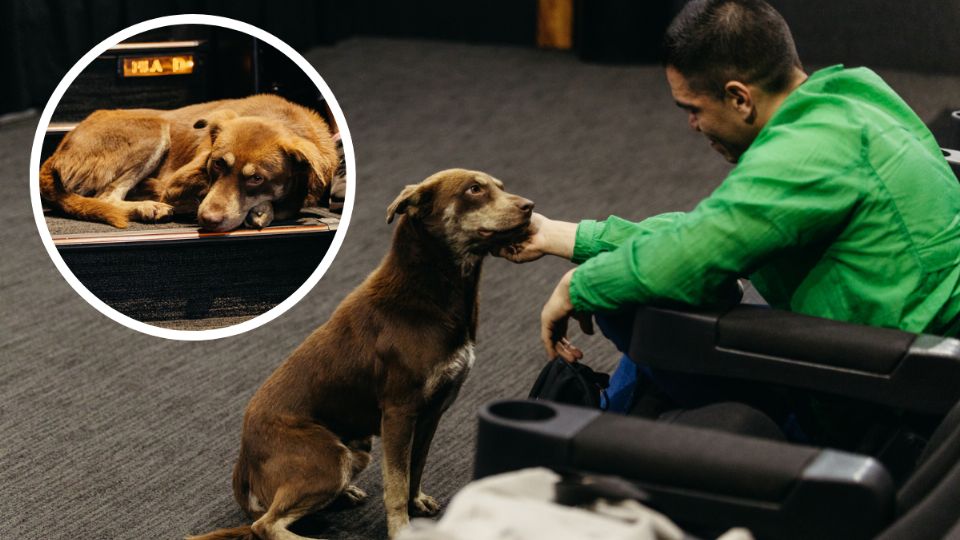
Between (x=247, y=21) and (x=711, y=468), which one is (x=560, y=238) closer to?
(x=711, y=468)

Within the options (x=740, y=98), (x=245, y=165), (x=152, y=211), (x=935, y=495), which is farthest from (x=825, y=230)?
(x=152, y=211)

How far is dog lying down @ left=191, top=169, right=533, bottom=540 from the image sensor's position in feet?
5.69

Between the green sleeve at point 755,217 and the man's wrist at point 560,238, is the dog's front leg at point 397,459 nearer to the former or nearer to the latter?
the man's wrist at point 560,238

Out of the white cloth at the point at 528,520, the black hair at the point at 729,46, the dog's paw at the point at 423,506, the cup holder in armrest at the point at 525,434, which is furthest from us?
the dog's paw at the point at 423,506

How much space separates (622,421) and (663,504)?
0.09m

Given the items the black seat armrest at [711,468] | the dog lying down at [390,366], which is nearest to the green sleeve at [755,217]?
the black seat armrest at [711,468]

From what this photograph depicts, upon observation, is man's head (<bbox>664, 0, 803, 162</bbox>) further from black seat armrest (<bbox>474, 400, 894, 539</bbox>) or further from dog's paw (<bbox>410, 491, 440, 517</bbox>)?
dog's paw (<bbox>410, 491, 440, 517</bbox>)

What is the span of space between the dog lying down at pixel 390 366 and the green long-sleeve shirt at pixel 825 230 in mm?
395

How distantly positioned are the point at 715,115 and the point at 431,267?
0.52 meters

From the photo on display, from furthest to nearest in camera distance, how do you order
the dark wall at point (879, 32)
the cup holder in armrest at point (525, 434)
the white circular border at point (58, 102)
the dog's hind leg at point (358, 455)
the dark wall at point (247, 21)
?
the dark wall at point (879, 32), the dark wall at point (247, 21), the dog's hind leg at point (358, 455), the white circular border at point (58, 102), the cup holder in armrest at point (525, 434)

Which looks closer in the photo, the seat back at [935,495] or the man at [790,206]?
the seat back at [935,495]

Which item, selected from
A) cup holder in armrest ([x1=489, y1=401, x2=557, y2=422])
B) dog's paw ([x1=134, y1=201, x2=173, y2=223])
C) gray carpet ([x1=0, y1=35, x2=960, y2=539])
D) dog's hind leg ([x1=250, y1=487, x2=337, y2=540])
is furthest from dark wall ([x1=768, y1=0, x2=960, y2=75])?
cup holder in armrest ([x1=489, y1=401, x2=557, y2=422])

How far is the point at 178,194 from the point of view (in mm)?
1560

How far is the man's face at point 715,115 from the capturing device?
144cm
